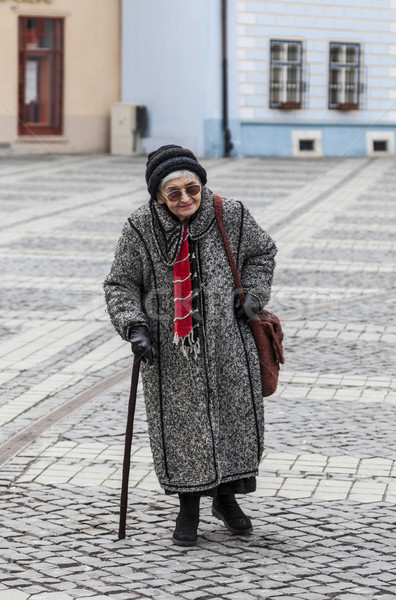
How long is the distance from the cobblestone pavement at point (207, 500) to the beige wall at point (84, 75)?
1633 cm

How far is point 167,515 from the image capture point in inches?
205

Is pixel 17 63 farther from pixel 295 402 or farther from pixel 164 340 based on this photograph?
pixel 164 340

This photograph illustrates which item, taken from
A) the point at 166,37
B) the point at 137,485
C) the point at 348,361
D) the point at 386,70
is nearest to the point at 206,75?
the point at 166,37

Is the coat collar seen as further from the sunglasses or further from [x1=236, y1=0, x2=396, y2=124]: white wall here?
[x1=236, y1=0, x2=396, y2=124]: white wall

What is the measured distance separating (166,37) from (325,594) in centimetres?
2446

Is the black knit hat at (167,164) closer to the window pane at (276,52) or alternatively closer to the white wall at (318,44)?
the white wall at (318,44)

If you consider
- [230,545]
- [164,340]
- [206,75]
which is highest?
[206,75]

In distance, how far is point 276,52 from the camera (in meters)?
27.5

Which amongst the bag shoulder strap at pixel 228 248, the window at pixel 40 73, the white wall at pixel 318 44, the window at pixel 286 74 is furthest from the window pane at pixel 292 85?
the bag shoulder strap at pixel 228 248

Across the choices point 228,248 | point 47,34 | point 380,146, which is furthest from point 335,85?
point 228,248

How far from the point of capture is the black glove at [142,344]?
15.6ft

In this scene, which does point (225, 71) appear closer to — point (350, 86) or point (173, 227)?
point (350, 86)

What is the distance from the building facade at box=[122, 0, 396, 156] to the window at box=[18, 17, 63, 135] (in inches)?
61.9

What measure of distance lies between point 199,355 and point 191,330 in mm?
106
